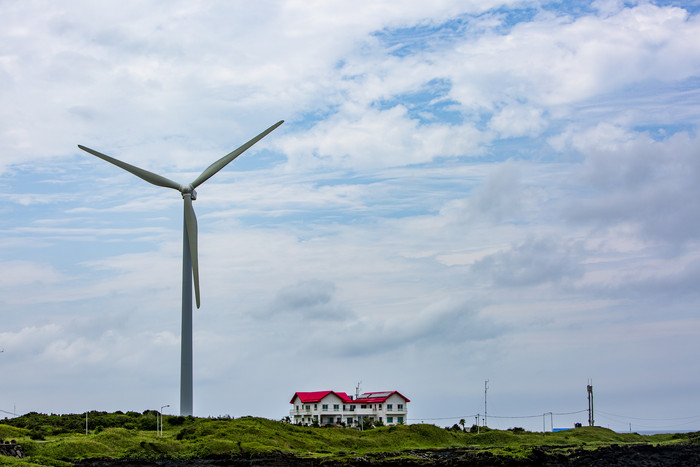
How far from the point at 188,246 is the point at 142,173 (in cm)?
888

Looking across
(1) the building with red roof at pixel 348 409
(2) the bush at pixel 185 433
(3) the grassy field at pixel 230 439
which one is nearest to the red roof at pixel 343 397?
(1) the building with red roof at pixel 348 409

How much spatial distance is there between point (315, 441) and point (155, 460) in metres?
22.6

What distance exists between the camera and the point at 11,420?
94.1 meters

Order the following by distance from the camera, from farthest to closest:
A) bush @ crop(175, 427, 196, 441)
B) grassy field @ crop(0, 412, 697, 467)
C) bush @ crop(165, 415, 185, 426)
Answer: bush @ crop(165, 415, 185, 426)
bush @ crop(175, 427, 196, 441)
grassy field @ crop(0, 412, 697, 467)

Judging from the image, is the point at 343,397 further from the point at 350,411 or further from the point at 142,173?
the point at 142,173

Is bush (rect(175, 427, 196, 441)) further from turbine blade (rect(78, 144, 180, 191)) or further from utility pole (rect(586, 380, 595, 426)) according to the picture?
utility pole (rect(586, 380, 595, 426))

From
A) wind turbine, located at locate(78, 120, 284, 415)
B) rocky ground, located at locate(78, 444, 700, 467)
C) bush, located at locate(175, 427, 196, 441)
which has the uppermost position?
wind turbine, located at locate(78, 120, 284, 415)

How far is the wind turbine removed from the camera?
76.1 metres

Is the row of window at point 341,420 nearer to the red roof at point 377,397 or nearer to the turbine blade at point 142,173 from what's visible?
the red roof at point 377,397

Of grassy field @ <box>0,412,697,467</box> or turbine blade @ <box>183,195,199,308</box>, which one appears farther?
turbine blade @ <box>183,195,199,308</box>

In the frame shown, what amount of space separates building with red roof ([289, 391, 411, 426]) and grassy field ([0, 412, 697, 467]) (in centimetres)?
2463

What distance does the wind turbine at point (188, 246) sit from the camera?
7605 centimetres

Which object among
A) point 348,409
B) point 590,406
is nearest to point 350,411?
point 348,409

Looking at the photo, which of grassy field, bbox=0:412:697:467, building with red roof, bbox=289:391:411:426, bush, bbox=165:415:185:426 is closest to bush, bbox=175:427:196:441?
grassy field, bbox=0:412:697:467
